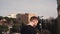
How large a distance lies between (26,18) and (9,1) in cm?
25

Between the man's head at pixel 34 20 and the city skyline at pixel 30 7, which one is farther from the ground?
the city skyline at pixel 30 7

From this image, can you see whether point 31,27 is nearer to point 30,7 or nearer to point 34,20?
point 34,20

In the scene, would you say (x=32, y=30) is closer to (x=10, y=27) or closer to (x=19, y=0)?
(x=10, y=27)

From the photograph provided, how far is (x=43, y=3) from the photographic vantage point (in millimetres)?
1412

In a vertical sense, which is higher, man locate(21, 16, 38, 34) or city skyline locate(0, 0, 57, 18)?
city skyline locate(0, 0, 57, 18)

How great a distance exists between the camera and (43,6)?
1.41 meters

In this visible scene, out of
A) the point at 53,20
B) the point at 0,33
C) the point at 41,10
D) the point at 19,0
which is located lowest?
the point at 0,33

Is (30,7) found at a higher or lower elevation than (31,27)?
higher

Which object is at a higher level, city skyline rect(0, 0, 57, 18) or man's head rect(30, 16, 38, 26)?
city skyline rect(0, 0, 57, 18)

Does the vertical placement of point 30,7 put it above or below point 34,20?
above

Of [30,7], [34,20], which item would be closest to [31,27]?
[34,20]

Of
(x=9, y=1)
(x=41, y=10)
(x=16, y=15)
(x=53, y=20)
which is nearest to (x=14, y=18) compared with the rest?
(x=16, y=15)

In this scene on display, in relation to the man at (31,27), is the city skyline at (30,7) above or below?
above

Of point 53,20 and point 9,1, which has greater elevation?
point 9,1
